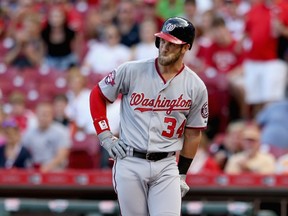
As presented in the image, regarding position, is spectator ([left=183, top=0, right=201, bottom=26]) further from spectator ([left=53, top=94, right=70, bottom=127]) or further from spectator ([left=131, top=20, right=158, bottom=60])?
spectator ([left=53, top=94, right=70, bottom=127])

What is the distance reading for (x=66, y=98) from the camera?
1150 centimetres

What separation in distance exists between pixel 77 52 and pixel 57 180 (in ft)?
14.4

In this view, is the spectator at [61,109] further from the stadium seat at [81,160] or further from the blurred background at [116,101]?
the stadium seat at [81,160]

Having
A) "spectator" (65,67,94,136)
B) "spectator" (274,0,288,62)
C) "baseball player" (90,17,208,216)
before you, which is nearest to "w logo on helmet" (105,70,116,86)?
"baseball player" (90,17,208,216)

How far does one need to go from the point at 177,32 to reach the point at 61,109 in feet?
18.2

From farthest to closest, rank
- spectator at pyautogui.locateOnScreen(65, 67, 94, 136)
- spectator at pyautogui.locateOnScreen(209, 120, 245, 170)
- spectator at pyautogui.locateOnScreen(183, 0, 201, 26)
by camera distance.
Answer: spectator at pyautogui.locateOnScreen(183, 0, 201, 26)
spectator at pyautogui.locateOnScreen(65, 67, 94, 136)
spectator at pyautogui.locateOnScreen(209, 120, 245, 170)

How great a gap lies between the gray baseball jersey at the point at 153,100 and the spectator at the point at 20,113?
5.24 metres

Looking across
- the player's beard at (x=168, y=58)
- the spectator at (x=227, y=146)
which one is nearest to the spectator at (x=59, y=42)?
the spectator at (x=227, y=146)

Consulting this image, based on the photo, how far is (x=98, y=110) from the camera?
20.3ft

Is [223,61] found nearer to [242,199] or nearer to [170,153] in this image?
[242,199]

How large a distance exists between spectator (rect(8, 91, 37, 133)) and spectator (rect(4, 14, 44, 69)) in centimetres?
150

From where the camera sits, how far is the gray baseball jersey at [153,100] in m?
6.07

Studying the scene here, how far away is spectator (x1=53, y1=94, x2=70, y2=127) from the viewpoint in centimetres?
1133

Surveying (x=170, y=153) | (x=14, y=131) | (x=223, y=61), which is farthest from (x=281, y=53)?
(x=170, y=153)
